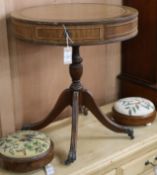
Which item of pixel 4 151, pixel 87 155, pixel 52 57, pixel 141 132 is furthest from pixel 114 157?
pixel 52 57

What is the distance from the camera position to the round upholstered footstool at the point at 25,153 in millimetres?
1318

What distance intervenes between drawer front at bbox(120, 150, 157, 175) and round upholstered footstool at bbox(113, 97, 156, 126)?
0.17 meters

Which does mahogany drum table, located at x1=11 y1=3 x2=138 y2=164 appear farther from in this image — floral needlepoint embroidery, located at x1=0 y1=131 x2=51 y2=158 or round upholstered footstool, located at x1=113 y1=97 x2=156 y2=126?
round upholstered footstool, located at x1=113 y1=97 x2=156 y2=126

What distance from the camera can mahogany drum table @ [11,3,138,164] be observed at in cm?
120

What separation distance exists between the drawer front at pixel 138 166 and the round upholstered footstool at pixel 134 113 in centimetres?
17

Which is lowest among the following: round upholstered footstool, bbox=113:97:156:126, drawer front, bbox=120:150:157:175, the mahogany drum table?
drawer front, bbox=120:150:157:175

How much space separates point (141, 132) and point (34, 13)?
2.44 feet

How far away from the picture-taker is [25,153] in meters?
1.33

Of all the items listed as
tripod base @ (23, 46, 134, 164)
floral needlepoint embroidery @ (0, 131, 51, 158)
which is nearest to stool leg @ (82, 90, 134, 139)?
tripod base @ (23, 46, 134, 164)

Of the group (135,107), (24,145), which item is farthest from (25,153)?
(135,107)

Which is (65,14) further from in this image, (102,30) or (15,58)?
(15,58)

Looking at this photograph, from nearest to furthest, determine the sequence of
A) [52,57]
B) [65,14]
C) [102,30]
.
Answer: [102,30], [65,14], [52,57]

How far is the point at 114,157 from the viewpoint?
1.45m

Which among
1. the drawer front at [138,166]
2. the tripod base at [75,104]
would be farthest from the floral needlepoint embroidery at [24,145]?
the drawer front at [138,166]
